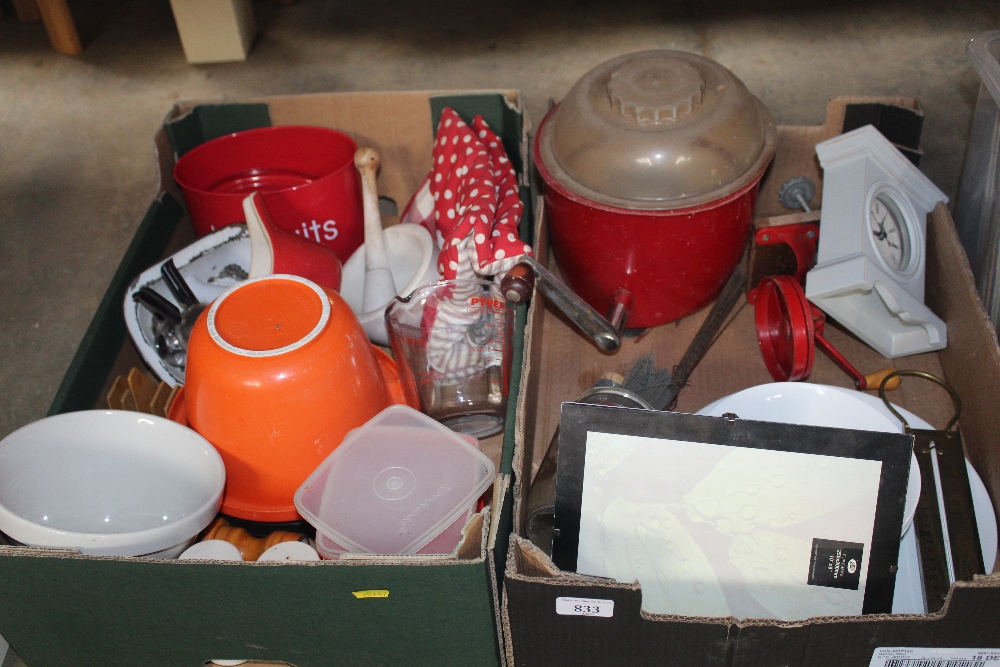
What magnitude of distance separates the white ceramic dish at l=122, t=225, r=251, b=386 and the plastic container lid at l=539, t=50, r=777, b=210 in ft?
1.61

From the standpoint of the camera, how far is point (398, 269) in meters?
1.31

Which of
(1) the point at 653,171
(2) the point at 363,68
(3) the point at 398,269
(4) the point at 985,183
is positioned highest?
(1) the point at 653,171

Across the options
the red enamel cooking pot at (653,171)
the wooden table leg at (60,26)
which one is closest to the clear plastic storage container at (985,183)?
the red enamel cooking pot at (653,171)

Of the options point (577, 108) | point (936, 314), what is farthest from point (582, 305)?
point (936, 314)

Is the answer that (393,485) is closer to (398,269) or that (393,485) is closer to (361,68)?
(398,269)

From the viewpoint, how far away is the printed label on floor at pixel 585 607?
75cm

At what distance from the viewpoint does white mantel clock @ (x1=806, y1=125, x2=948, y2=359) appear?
110 centimetres

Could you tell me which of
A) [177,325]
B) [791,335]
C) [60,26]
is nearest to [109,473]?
[177,325]

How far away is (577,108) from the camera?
1.11 m

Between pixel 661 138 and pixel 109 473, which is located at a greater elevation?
pixel 661 138

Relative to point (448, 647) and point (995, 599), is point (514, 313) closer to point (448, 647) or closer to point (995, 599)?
point (448, 647)

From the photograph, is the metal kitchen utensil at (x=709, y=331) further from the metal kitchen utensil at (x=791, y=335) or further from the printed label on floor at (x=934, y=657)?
the printed label on floor at (x=934, y=657)

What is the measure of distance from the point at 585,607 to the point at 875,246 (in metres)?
0.66

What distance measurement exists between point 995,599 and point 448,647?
50cm
